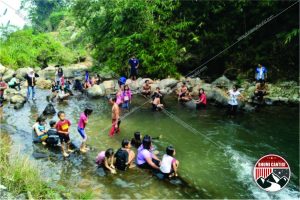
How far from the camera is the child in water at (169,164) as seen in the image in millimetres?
9328

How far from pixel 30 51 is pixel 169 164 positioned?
2429cm

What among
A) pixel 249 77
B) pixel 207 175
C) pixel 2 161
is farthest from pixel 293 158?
pixel 249 77

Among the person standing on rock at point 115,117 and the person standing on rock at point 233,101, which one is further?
the person standing on rock at point 233,101

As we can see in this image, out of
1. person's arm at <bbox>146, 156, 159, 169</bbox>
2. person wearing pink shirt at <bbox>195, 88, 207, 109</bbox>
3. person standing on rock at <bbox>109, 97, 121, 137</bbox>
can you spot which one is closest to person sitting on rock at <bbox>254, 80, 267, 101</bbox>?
person wearing pink shirt at <bbox>195, 88, 207, 109</bbox>

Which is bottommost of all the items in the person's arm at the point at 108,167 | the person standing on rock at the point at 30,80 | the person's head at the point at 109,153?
the person's arm at the point at 108,167

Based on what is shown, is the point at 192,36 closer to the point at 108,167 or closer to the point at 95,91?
the point at 95,91

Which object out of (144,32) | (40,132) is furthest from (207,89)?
(40,132)

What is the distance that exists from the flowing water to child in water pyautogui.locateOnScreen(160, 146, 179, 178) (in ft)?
0.89

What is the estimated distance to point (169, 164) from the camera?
9336mm

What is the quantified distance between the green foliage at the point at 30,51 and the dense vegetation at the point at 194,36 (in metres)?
7.30

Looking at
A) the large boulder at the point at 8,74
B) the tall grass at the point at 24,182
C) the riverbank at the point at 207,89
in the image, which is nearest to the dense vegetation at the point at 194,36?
the riverbank at the point at 207,89

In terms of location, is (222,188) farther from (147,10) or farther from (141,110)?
(147,10)

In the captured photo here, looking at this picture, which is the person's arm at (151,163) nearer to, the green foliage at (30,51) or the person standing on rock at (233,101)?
the person standing on rock at (233,101)

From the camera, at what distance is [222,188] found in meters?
9.18
